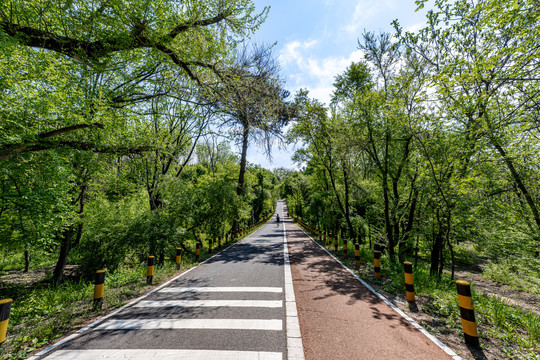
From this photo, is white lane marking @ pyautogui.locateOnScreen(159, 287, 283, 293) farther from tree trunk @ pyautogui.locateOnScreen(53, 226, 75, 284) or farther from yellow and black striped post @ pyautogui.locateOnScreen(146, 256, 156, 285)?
tree trunk @ pyautogui.locateOnScreen(53, 226, 75, 284)

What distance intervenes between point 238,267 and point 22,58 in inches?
321

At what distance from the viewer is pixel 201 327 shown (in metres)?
3.50

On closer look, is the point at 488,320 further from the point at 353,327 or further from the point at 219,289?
the point at 219,289

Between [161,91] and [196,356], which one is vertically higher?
[161,91]

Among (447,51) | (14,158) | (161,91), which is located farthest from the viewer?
(447,51)

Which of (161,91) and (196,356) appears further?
(161,91)

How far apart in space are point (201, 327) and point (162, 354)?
788 mm

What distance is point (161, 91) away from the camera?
6262mm

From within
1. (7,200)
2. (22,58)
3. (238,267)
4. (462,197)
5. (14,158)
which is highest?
(22,58)

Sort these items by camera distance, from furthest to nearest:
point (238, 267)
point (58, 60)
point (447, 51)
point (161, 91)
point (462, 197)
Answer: point (238, 267) → point (447, 51) → point (161, 91) → point (462, 197) → point (58, 60)

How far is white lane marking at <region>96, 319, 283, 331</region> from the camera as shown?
11.5 feet

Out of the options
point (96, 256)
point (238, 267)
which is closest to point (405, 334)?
point (238, 267)

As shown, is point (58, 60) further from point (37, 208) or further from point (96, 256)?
point (96, 256)

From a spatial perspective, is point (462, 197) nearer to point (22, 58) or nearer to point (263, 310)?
point (263, 310)
